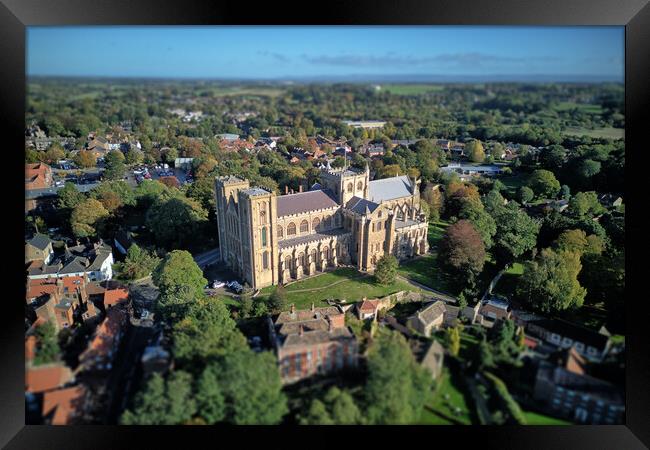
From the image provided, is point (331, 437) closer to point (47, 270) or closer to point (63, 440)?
point (63, 440)

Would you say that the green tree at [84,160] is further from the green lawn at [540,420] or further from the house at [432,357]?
the green lawn at [540,420]

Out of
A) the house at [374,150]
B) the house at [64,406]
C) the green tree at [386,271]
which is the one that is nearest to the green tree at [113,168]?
the house at [374,150]

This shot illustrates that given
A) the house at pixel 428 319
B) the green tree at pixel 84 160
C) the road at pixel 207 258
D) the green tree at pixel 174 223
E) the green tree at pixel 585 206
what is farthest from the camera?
the green tree at pixel 84 160

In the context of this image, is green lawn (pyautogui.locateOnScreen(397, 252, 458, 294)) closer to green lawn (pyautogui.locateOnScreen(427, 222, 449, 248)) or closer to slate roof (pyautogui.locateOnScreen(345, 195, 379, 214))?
green lawn (pyautogui.locateOnScreen(427, 222, 449, 248))

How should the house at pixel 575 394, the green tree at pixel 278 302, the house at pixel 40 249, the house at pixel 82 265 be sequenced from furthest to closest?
the house at pixel 40 249 → the house at pixel 82 265 → the green tree at pixel 278 302 → the house at pixel 575 394

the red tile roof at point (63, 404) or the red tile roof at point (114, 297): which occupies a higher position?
the red tile roof at point (114, 297)

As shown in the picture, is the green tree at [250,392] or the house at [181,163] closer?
the green tree at [250,392]


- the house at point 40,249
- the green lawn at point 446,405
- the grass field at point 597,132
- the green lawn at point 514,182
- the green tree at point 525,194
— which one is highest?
the grass field at point 597,132
